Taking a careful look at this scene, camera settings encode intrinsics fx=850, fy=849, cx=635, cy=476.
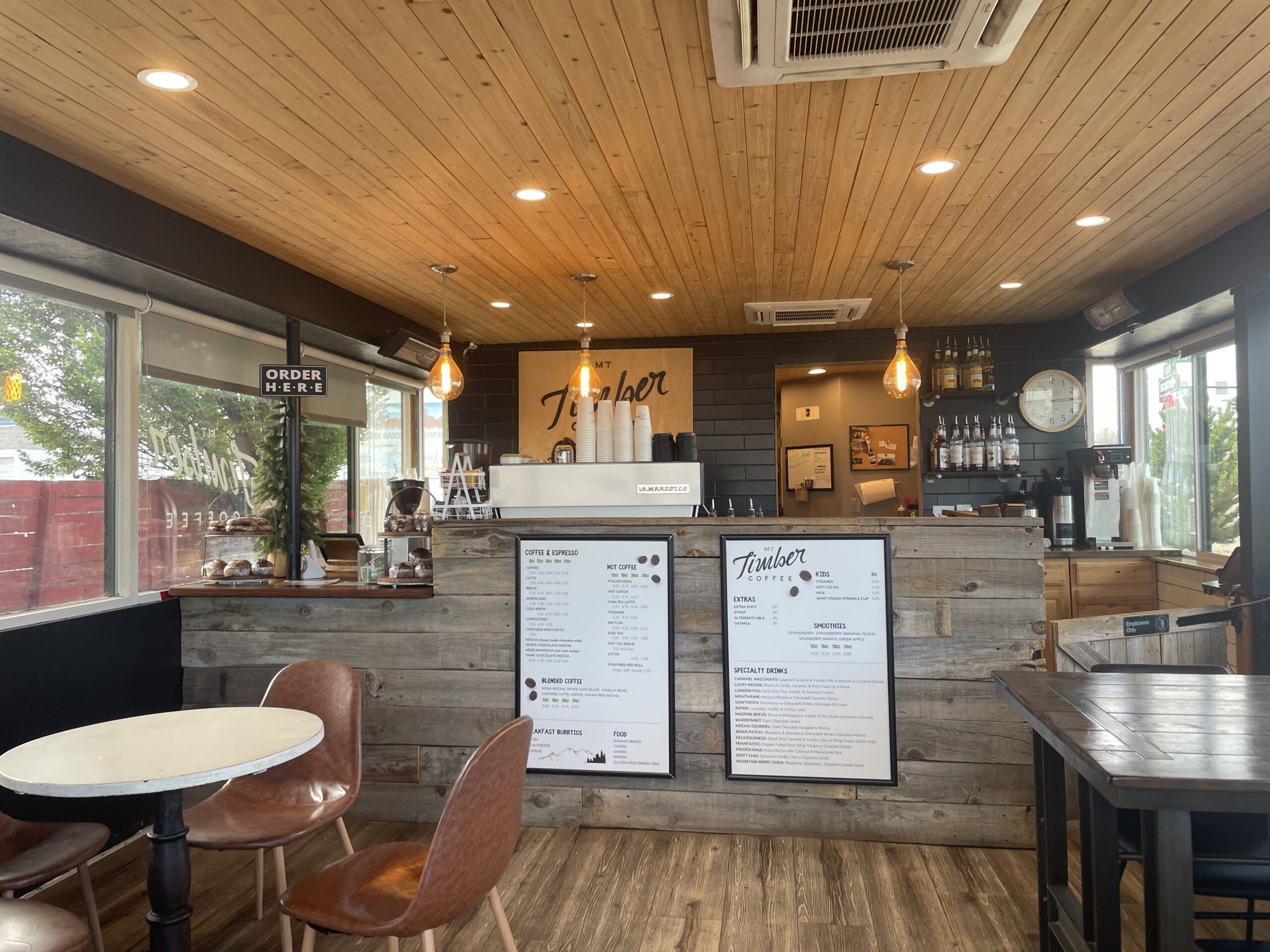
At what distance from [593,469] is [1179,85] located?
94.9 inches

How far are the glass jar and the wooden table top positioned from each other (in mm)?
2593

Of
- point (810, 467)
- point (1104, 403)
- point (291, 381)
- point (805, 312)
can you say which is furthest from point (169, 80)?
point (810, 467)

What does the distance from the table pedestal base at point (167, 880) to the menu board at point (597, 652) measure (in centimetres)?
155

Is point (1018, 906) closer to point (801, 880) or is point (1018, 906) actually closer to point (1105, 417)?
point (801, 880)

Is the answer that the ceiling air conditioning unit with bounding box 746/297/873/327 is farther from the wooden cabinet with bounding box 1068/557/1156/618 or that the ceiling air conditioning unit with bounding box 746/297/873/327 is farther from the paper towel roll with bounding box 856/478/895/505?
the wooden cabinet with bounding box 1068/557/1156/618

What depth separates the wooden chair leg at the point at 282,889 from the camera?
7.64 ft

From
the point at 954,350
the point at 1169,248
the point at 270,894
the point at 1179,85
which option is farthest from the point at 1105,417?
the point at 270,894

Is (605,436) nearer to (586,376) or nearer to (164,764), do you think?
(586,376)

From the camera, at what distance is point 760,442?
22.3ft

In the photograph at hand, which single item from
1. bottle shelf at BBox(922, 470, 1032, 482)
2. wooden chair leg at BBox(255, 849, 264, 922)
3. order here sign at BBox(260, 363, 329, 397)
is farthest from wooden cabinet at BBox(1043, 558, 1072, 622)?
wooden chair leg at BBox(255, 849, 264, 922)

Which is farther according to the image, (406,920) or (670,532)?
(670,532)

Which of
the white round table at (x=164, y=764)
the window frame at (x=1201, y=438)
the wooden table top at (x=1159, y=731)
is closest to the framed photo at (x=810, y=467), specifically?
the window frame at (x=1201, y=438)

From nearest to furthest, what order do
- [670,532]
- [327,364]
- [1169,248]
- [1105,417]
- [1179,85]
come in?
[1179,85] → [670,532] → [1169,248] → [327,364] → [1105,417]

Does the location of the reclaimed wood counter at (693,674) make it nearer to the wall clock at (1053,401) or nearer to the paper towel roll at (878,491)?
the wall clock at (1053,401)
